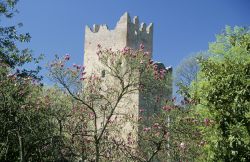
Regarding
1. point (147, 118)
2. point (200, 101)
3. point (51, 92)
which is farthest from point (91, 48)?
point (200, 101)

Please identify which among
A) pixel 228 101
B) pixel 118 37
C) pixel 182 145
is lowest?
pixel 182 145

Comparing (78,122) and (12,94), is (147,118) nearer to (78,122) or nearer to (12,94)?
(78,122)

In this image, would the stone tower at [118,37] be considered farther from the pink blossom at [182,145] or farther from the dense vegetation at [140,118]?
the pink blossom at [182,145]

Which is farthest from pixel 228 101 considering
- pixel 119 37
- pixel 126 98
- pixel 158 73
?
pixel 119 37

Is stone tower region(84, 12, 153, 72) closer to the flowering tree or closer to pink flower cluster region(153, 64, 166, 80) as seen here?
the flowering tree

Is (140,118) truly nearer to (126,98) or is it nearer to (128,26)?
(126,98)

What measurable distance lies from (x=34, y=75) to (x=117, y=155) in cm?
337

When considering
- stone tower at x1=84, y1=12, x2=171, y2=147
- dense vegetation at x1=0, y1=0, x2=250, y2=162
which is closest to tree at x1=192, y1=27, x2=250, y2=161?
dense vegetation at x1=0, y1=0, x2=250, y2=162

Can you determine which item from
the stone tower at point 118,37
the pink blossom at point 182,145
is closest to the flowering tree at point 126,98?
the pink blossom at point 182,145

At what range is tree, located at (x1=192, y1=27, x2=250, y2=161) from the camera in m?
9.31

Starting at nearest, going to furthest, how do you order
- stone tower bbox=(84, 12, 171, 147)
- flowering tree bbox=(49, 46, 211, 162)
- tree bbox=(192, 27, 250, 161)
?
tree bbox=(192, 27, 250, 161), flowering tree bbox=(49, 46, 211, 162), stone tower bbox=(84, 12, 171, 147)

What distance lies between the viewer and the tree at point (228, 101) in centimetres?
931

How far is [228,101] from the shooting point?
377 inches

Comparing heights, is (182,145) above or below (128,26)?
below
